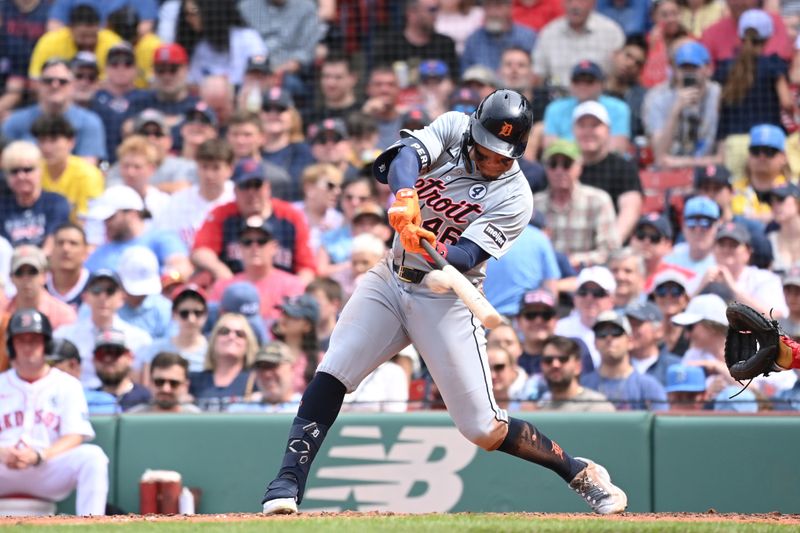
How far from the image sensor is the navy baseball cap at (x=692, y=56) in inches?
389

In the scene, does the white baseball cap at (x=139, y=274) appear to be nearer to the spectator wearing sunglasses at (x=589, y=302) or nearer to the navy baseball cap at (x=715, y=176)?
the spectator wearing sunglasses at (x=589, y=302)

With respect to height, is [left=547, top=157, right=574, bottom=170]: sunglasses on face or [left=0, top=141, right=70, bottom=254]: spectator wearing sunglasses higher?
[left=547, top=157, right=574, bottom=170]: sunglasses on face

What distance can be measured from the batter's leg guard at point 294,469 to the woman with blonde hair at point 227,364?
2752 millimetres

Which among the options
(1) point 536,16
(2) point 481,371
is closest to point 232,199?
(1) point 536,16

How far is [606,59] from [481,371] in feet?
18.6

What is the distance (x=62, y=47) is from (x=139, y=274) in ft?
11.3

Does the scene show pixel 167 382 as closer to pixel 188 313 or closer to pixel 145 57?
pixel 188 313

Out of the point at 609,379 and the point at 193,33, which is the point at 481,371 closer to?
the point at 609,379

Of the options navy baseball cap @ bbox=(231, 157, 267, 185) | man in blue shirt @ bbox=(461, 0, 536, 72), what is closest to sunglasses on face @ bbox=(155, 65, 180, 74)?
navy baseball cap @ bbox=(231, 157, 267, 185)

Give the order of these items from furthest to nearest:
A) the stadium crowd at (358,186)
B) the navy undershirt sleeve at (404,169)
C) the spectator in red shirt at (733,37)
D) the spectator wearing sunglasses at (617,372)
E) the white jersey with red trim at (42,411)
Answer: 1. the spectator in red shirt at (733,37)
2. the stadium crowd at (358,186)
3. the spectator wearing sunglasses at (617,372)
4. the white jersey with red trim at (42,411)
5. the navy undershirt sleeve at (404,169)

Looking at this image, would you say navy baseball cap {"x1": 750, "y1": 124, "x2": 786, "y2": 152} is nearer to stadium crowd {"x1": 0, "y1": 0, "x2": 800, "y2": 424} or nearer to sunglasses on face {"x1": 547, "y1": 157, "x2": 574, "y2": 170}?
stadium crowd {"x1": 0, "y1": 0, "x2": 800, "y2": 424}

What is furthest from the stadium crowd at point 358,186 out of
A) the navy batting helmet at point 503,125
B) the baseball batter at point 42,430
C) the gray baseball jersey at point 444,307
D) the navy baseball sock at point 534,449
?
the navy batting helmet at point 503,125

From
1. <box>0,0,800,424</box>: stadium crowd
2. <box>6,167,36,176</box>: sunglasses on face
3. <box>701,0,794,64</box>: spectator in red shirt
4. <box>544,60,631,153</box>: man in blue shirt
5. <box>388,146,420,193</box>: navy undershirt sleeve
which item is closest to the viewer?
<box>388,146,420,193</box>: navy undershirt sleeve

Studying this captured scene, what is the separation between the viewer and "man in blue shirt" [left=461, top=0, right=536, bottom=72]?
1095cm
